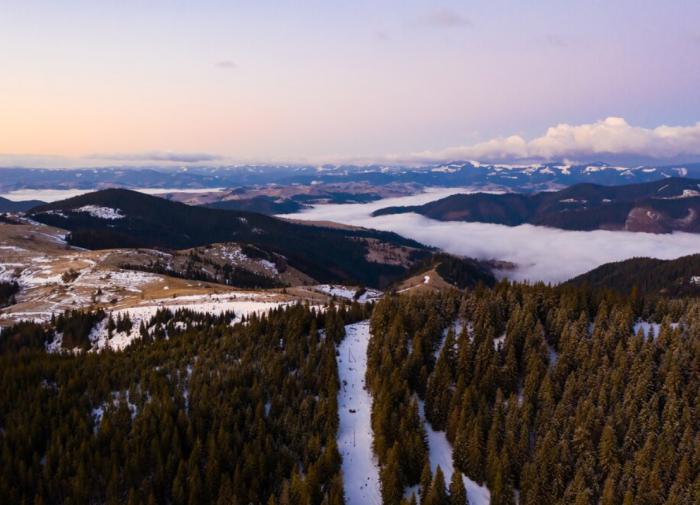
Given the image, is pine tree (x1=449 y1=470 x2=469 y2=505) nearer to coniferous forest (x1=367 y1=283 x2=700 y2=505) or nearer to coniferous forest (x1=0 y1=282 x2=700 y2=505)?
coniferous forest (x1=0 y1=282 x2=700 y2=505)

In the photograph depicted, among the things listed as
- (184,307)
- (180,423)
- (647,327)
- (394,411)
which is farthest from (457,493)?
(184,307)

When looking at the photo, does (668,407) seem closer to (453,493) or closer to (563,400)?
(563,400)

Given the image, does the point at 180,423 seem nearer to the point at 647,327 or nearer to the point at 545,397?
the point at 545,397

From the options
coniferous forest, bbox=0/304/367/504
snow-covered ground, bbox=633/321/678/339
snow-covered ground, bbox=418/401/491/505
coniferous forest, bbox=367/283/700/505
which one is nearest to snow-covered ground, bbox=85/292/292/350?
coniferous forest, bbox=0/304/367/504

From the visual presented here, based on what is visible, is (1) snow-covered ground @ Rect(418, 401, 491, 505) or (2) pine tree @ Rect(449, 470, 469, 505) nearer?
(2) pine tree @ Rect(449, 470, 469, 505)

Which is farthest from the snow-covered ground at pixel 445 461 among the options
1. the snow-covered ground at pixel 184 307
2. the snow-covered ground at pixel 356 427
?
the snow-covered ground at pixel 184 307

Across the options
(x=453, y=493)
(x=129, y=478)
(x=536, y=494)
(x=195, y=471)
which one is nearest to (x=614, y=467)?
(x=536, y=494)

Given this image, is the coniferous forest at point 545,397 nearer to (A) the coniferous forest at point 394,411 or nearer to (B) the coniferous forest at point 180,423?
(A) the coniferous forest at point 394,411
